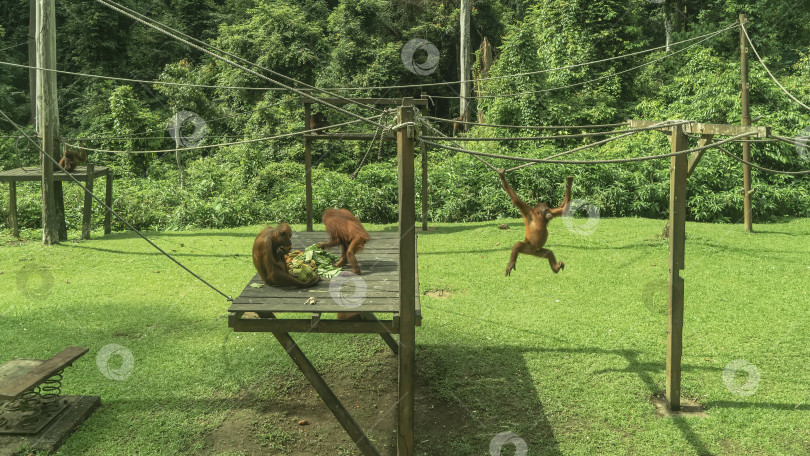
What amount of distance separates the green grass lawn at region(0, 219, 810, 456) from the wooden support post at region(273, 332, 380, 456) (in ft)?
2.25

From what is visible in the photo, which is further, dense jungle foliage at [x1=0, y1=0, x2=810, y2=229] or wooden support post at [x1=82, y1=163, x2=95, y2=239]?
dense jungle foliage at [x1=0, y1=0, x2=810, y2=229]

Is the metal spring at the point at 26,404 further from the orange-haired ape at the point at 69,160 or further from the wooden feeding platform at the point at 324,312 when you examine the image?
the orange-haired ape at the point at 69,160

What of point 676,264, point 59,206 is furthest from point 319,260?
point 59,206

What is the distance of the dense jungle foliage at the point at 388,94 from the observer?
14078mm

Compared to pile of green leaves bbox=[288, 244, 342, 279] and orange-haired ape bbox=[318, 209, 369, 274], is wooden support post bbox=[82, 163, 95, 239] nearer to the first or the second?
pile of green leaves bbox=[288, 244, 342, 279]

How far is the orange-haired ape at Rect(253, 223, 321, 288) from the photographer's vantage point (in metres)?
4.94

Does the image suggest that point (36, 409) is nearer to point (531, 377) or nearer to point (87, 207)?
point (531, 377)

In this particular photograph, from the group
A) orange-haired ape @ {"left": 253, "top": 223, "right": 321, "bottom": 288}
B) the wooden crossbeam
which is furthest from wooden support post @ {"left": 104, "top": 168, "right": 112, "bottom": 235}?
the wooden crossbeam

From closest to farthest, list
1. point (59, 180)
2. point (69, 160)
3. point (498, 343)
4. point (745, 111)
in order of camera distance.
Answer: point (498, 343)
point (745, 111)
point (59, 180)
point (69, 160)

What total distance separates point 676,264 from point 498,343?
2333mm

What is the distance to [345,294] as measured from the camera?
473 cm

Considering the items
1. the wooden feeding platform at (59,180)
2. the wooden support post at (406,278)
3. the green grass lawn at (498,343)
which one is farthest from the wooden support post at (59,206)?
the wooden support post at (406,278)

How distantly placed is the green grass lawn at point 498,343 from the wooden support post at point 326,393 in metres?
0.68

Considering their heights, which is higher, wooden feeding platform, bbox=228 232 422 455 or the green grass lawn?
wooden feeding platform, bbox=228 232 422 455
